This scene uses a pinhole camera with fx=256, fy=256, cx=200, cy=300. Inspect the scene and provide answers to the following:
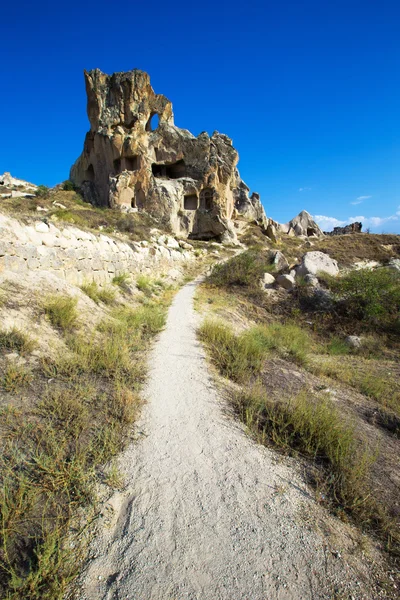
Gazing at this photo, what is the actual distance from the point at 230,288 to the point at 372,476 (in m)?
9.16

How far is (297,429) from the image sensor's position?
2.92 metres

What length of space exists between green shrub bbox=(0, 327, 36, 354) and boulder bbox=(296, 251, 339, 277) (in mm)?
11259

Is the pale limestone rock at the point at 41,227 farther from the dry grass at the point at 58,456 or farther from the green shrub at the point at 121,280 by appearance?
the dry grass at the point at 58,456

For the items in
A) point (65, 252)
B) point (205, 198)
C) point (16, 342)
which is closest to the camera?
point (16, 342)

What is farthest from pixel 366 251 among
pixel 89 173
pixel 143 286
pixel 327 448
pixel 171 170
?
pixel 89 173

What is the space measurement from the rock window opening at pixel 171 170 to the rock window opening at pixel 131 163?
2.56 meters

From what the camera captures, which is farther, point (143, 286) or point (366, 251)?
point (366, 251)

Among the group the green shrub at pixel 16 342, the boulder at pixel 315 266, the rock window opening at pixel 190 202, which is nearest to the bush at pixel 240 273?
the boulder at pixel 315 266

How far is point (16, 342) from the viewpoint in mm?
3887

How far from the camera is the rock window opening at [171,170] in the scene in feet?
99.0

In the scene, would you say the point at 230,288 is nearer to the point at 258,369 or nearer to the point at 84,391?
the point at 258,369

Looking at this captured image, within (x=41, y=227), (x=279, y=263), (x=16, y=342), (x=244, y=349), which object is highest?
(x=41, y=227)

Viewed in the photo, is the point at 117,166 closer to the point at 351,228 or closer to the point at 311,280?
the point at 311,280

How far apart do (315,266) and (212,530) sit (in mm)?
12641
